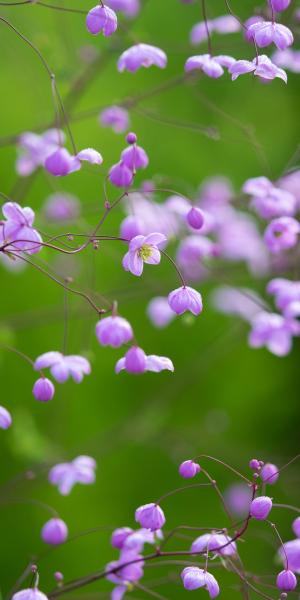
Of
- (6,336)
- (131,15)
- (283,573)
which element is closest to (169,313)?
(6,336)

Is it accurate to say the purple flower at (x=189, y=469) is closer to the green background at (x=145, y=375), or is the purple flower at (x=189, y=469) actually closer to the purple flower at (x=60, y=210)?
the purple flower at (x=60, y=210)

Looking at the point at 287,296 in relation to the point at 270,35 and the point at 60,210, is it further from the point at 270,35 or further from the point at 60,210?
the point at 60,210

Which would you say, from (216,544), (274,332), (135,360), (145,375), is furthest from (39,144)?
(145,375)

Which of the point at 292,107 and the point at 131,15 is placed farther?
the point at 292,107

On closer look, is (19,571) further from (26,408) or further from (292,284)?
(292,284)

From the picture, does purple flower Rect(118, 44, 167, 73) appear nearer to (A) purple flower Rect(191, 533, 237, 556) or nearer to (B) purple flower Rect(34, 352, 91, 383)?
(B) purple flower Rect(34, 352, 91, 383)

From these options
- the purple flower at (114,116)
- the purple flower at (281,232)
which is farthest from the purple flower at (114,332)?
the purple flower at (114,116)

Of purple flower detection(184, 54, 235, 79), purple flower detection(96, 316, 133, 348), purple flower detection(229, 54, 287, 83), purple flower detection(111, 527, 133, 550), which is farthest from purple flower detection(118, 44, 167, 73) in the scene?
purple flower detection(111, 527, 133, 550)
